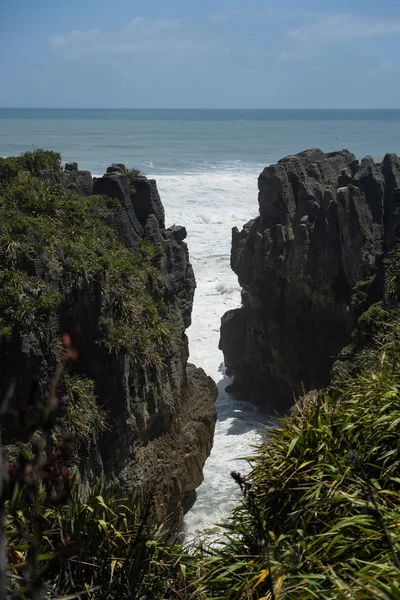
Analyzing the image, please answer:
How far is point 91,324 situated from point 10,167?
484 centimetres

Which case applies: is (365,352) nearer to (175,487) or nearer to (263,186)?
(175,487)

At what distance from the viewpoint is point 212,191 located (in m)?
54.2

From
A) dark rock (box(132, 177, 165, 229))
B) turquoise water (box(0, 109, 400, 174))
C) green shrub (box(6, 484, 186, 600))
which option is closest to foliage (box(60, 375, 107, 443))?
green shrub (box(6, 484, 186, 600))

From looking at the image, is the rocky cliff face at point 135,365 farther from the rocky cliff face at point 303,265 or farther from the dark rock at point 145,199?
the rocky cliff face at point 303,265

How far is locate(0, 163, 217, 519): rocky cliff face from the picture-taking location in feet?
37.2

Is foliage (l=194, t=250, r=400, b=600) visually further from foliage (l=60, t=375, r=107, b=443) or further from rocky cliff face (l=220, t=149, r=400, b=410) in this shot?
rocky cliff face (l=220, t=149, r=400, b=410)

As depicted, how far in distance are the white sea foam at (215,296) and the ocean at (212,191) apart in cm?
3

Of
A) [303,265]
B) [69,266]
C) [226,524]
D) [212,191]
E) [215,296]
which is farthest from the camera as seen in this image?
[212,191]

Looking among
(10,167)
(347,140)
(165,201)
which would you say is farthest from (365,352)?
(347,140)

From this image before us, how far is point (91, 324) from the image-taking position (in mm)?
Result: 11930

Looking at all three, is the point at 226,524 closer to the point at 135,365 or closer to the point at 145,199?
the point at 135,365

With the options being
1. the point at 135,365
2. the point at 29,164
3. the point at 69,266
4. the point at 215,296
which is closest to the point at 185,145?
the point at 215,296

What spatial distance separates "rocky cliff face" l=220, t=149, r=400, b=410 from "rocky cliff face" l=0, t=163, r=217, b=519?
4781mm

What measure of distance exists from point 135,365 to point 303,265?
928 cm
